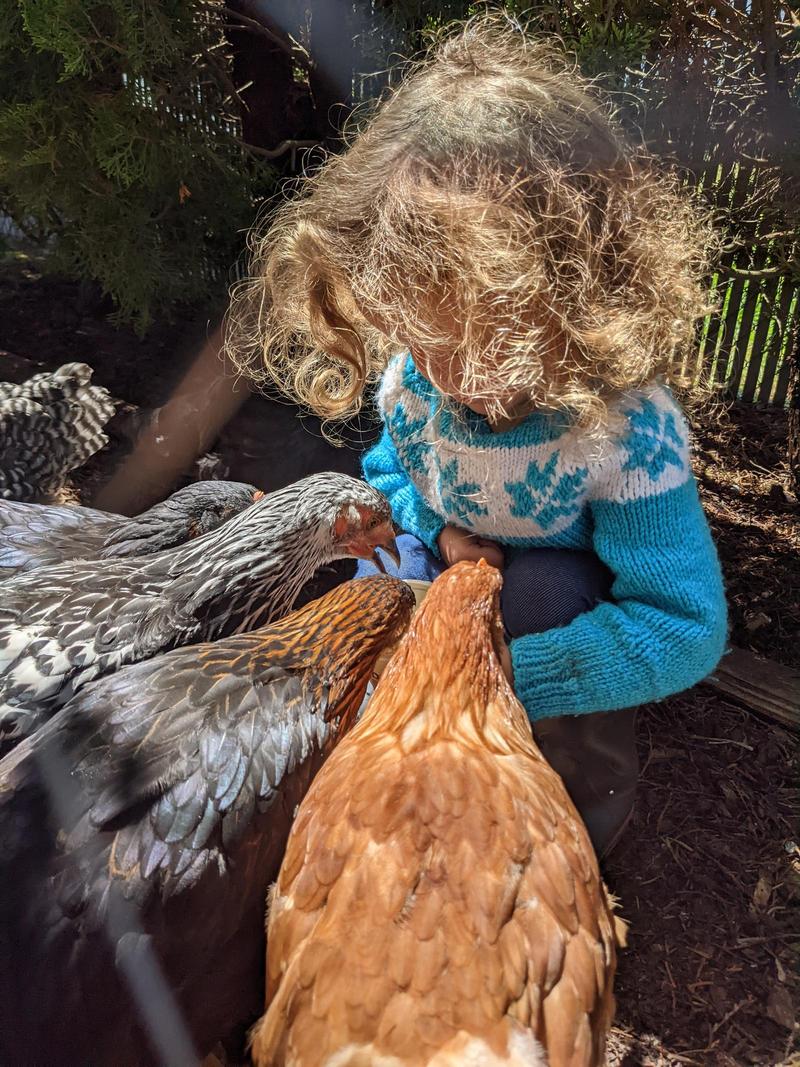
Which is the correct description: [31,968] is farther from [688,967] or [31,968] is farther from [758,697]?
[758,697]

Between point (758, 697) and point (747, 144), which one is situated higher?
point (747, 144)

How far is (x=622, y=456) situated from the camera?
1879 millimetres

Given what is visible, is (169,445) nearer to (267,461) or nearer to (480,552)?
(267,461)

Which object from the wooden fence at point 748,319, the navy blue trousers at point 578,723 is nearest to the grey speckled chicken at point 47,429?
the navy blue trousers at point 578,723

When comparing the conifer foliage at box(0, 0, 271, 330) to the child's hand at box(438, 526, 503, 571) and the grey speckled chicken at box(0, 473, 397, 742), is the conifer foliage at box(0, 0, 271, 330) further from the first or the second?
the child's hand at box(438, 526, 503, 571)

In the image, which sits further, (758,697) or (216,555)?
(758,697)

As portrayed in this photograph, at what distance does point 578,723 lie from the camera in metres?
2.20

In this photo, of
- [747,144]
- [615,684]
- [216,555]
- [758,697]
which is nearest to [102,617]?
[216,555]

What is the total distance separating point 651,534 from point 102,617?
1399 mm

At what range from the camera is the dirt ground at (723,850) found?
207cm

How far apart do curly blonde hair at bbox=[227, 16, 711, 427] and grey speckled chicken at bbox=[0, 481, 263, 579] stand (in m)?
1.17

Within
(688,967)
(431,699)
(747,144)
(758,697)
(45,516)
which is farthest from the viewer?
(747,144)

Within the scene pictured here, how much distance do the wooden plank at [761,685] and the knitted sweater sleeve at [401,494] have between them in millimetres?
1314

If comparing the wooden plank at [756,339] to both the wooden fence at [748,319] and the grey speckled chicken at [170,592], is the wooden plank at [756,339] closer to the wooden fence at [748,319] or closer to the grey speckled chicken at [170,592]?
the wooden fence at [748,319]
